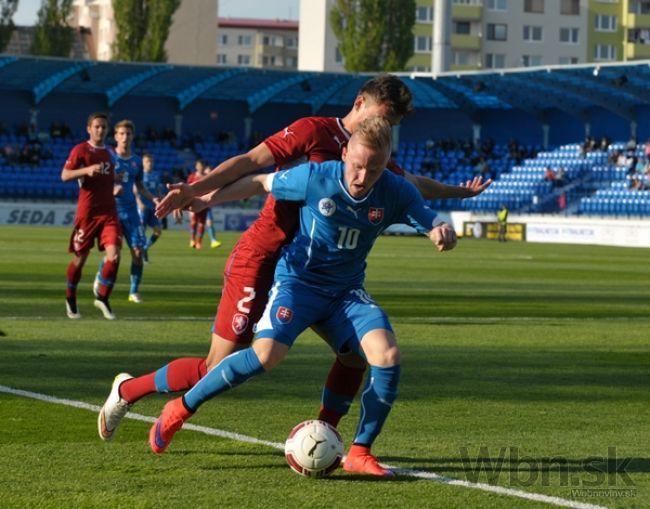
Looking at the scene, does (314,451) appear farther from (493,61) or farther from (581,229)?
(493,61)

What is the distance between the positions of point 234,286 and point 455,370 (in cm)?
449

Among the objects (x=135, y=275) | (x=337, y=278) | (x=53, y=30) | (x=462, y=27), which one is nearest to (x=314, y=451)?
(x=337, y=278)

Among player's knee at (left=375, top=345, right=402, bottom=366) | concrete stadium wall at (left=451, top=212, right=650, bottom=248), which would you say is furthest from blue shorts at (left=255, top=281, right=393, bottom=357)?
concrete stadium wall at (left=451, top=212, right=650, bottom=248)

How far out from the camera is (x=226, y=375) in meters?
7.38

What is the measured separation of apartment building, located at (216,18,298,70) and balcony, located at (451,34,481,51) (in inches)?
2704

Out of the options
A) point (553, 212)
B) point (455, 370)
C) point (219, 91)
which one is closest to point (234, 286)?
point (455, 370)

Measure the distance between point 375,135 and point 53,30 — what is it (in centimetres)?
9343

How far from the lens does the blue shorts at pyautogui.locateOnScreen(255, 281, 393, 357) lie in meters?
7.43

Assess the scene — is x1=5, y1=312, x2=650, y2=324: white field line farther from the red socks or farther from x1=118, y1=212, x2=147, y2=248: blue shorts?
the red socks

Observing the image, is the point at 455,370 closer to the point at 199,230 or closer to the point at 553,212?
the point at 199,230

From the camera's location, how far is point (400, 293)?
73.7 feet

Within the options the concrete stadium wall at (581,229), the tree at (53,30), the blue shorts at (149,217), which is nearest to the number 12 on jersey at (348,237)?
the blue shorts at (149,217)

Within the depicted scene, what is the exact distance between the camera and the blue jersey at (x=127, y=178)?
60.2ft

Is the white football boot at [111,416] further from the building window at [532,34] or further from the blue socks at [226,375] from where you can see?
the building window at [532,34]
